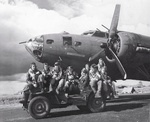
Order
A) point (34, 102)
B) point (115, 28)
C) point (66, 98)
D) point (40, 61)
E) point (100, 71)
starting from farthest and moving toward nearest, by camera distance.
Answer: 1. point (115, 28)
2. point (40, 61)
3. point (100, 71)
4. point (66, 98)
5. point (34, 102)

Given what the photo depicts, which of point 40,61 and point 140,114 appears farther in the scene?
point 40,61

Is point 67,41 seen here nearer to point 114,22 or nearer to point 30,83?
point 114,22

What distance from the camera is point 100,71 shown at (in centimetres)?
966

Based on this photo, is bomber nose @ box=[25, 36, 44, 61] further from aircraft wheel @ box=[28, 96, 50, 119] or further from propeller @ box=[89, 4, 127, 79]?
aircraft wheel @ box=[28, 96, 50, 119]

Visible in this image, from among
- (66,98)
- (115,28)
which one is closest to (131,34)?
(115,28)

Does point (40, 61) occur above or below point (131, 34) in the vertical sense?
below

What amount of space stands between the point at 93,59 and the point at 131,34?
2.79 m

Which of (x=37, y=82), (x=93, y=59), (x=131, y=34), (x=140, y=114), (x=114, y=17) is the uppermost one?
(x=114, y=17)

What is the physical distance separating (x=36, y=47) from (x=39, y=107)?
15.0 feet

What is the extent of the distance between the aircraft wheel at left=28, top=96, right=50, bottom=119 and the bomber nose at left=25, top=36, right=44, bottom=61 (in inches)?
161

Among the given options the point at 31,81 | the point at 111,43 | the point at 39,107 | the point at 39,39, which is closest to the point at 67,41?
the point at 39,39

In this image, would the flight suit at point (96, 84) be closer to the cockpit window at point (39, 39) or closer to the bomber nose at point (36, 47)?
the bomber nose at point (36, 47)

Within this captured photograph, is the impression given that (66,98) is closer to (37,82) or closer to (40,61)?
(37,82)

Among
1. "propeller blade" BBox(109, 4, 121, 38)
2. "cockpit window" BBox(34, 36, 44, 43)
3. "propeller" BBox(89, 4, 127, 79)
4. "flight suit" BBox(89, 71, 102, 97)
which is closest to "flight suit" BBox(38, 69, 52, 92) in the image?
"flight suit" BBox(89, 71, 102, 97)
